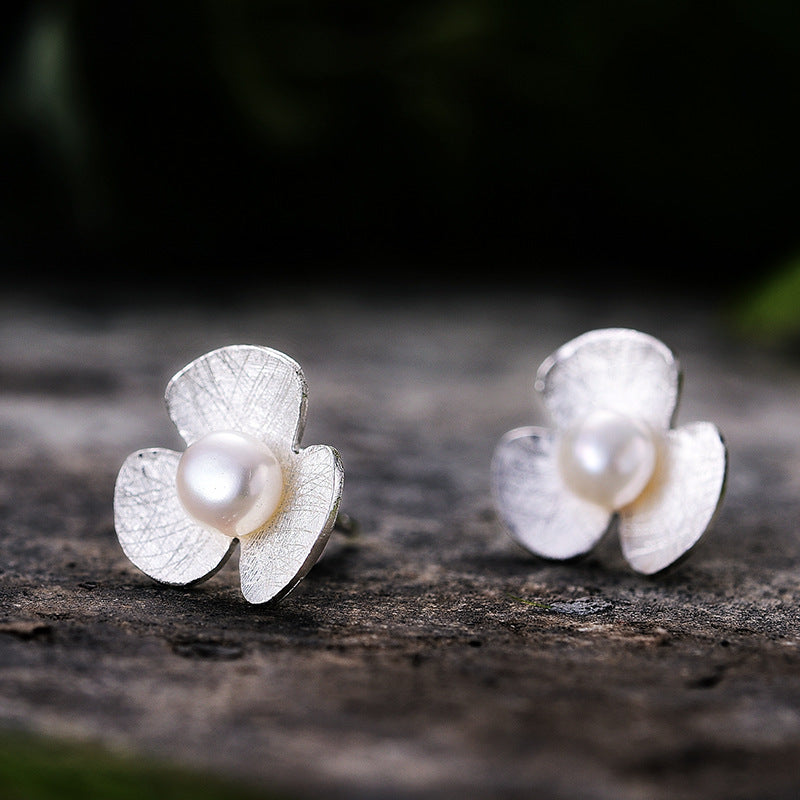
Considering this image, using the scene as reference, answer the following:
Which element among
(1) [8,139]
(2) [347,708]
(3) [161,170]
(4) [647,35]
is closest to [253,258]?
(3) [161,170]

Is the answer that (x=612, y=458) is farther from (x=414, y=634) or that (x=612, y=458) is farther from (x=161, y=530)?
(x=161, y=530)

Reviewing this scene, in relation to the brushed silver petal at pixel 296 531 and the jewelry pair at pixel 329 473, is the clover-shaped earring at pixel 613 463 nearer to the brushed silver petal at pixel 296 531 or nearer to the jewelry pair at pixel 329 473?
the jewelry pair at pixel 329 473

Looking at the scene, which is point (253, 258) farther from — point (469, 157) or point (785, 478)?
point (785, 478)

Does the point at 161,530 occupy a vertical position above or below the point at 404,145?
below

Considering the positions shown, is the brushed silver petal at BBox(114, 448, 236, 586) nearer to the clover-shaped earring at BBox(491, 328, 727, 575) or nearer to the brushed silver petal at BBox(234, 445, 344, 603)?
the brushed silver petal at BBox(234, 445, 344, 603)

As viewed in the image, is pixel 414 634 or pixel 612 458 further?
pixel 612 458

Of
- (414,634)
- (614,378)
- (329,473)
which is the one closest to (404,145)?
(614,378)
